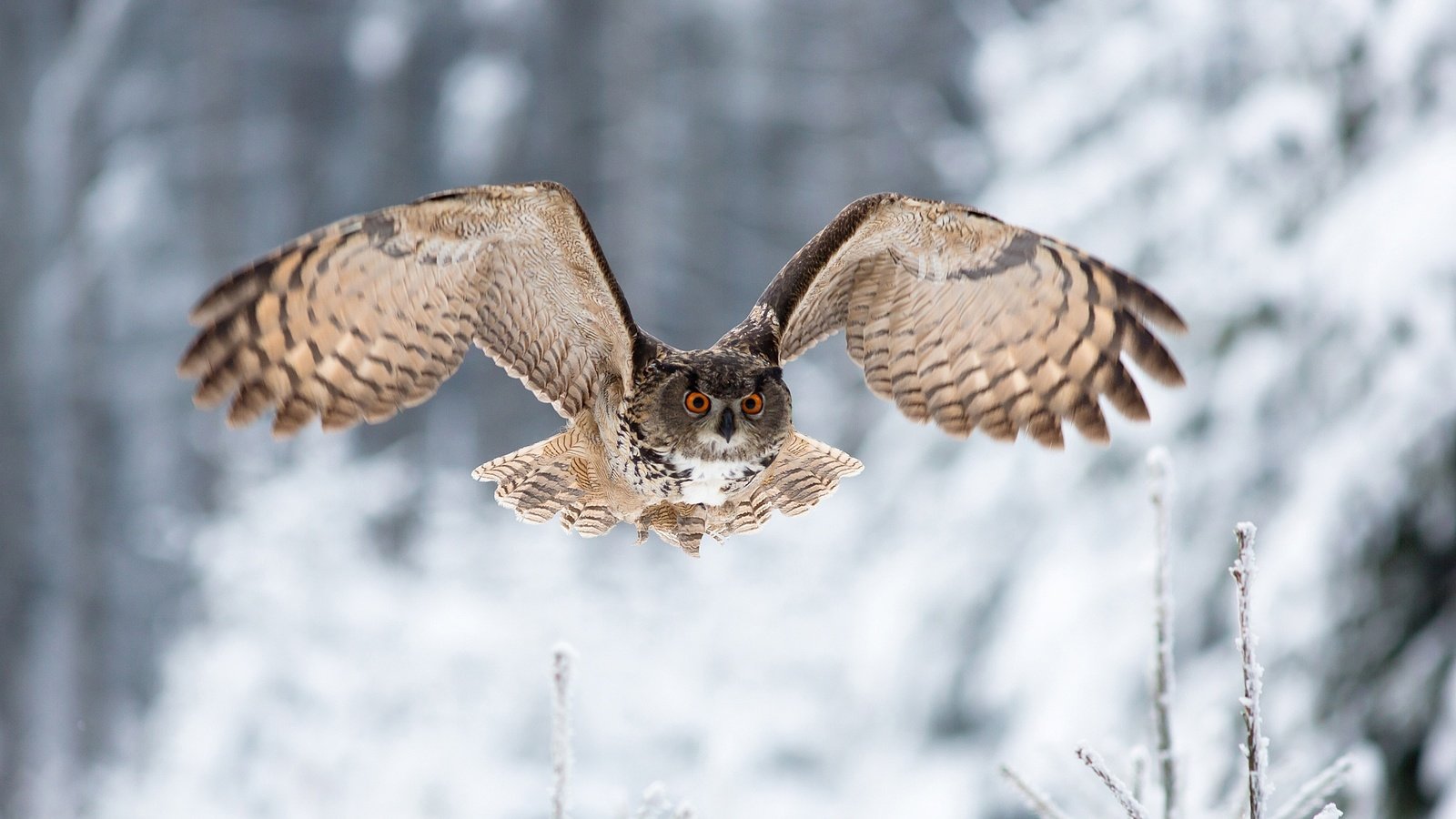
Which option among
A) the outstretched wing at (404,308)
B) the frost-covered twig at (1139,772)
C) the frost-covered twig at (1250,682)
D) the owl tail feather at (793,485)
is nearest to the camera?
the frost-covered twig at (1250,682)

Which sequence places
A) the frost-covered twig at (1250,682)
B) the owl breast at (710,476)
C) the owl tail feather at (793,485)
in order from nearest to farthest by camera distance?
the frost-covered twig at (1250,682), the owl breast at (710,476), the owl tail feather at (793,485)

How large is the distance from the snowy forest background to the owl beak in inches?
34.7

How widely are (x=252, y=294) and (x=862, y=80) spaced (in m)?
7.34

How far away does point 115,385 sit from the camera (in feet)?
30.8

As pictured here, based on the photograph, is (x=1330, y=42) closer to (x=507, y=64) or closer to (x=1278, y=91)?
(x=1278, y=91)

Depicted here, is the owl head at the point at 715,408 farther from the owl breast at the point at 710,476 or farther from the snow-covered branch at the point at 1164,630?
the snow-covered branch at the point at 1164,630

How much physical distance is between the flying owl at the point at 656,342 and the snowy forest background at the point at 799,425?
811mm

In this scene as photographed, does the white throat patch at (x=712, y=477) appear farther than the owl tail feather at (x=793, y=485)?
No

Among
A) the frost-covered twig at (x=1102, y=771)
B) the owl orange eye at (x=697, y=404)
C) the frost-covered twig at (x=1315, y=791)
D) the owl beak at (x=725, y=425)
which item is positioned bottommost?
the frost-covered twig at (x=1102, y=771)

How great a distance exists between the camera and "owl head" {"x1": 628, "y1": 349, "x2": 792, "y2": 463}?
2520 mm

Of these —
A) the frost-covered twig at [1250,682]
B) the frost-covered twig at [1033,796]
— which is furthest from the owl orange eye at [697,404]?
the frost-covered twig at [1250,682]

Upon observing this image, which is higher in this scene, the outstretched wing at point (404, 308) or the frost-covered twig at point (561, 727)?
the outstretched wing at point (404, 308)

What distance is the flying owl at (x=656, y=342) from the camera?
2520mm

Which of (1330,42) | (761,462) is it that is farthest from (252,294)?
(1330,42)
